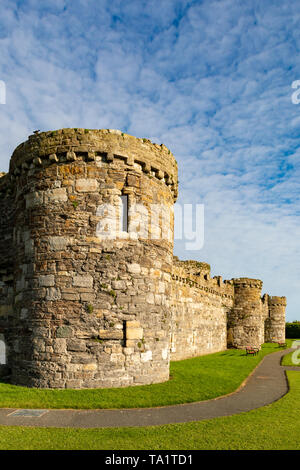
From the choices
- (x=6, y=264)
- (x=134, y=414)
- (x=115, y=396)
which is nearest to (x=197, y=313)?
(x=6, y=264)

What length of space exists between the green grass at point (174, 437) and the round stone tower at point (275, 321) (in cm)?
3812

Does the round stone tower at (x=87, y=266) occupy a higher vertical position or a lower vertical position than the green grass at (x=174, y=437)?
higher

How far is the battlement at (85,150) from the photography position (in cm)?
998

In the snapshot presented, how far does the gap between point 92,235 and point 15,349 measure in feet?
12.2

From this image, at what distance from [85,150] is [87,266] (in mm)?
2947

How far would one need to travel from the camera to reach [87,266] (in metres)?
9.59

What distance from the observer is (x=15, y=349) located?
10.3m

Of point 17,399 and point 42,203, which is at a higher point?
point 42,203

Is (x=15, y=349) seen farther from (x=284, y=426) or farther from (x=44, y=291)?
(x=284, y=426)

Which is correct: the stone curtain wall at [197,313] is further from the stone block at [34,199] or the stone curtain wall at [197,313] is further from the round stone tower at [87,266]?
the stone block at [34,199]

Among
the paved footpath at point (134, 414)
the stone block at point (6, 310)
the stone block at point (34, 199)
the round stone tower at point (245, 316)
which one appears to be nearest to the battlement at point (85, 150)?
the stone block at point (34, 199)

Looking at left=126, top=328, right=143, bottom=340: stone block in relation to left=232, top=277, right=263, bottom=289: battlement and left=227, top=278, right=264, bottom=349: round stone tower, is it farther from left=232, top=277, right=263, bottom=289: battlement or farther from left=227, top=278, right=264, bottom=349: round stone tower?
left=232, top=277, right=263, bottom=289: battlement

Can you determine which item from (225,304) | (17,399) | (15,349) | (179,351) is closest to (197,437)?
(17,399)

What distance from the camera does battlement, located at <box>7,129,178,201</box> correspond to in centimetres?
998
